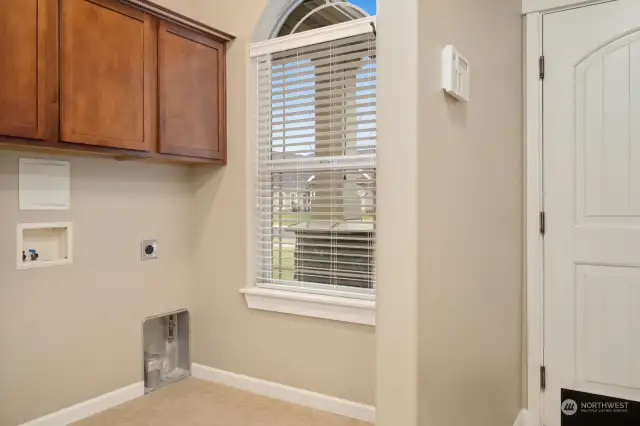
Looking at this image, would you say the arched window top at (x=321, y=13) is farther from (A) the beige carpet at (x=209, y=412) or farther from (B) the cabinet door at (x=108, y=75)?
(A) the beige carpet at (x=209, y=412)

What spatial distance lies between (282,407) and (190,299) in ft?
3.07

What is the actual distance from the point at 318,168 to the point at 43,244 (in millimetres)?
1459

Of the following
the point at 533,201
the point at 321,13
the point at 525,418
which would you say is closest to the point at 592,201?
the point at 533,201

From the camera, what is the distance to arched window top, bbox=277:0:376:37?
2.59m

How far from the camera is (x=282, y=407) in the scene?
8.48 feet

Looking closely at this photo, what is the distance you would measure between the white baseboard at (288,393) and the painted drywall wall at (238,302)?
1.3 inches

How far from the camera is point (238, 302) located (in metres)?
2.85

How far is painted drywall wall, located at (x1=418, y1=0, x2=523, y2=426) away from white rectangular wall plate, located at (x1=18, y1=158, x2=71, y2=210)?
1860mm

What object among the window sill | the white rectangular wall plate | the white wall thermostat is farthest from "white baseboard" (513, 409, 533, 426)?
the white rectangular wall plate

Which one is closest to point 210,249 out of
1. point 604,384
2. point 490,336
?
point 490,336

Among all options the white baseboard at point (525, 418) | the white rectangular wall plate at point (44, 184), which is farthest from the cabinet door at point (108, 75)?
the white baseboard at point (525, 418)

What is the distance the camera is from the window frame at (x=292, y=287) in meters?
2.43

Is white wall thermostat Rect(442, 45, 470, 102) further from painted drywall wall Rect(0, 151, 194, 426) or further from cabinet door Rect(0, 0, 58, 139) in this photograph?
painted drywall wall Rect(0, 151, 194, 426)

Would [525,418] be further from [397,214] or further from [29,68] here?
[29,68]
